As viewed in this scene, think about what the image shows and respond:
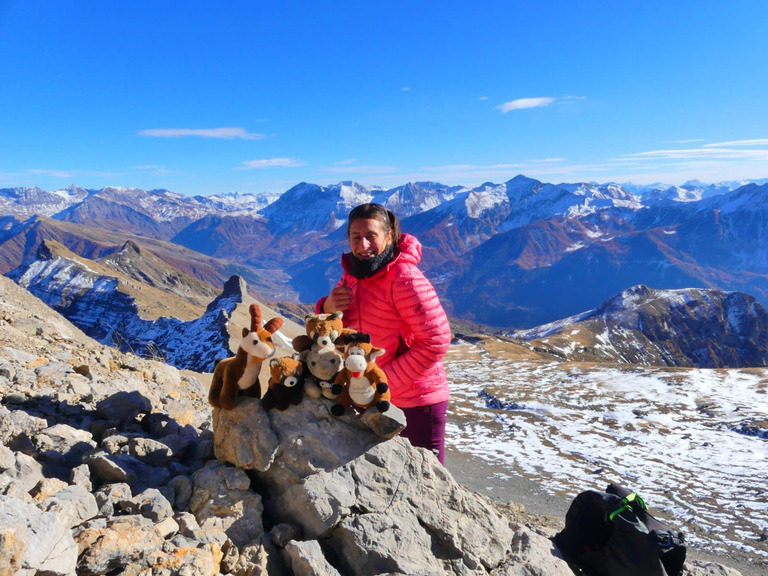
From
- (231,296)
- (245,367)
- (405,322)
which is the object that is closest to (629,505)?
(405,322)

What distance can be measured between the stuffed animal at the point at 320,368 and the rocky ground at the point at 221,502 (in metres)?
0.32

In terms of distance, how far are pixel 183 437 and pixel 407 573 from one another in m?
3.66

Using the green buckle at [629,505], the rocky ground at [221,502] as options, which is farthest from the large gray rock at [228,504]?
the green buckle at [629,505]

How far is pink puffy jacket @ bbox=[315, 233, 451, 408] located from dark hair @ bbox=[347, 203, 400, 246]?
152mm

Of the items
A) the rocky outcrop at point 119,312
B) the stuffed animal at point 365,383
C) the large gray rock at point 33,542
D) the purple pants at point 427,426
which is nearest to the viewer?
the large gray rock at point 33,542

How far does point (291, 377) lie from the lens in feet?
17.3

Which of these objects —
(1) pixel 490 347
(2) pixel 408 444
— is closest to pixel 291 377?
(2) pixel 408 444

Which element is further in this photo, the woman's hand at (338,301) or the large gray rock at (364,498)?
the woman's hand at (338,301)

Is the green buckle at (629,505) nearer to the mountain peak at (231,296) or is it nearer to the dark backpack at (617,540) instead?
the dark backpack at (617,540)

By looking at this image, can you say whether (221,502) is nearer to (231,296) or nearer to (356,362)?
(356,362)

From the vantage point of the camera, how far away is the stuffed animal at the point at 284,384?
5277 millimetres

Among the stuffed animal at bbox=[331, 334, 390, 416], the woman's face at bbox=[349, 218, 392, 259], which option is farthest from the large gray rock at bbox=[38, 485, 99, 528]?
the woman's face at bbox=[349, 218, 392, 259]

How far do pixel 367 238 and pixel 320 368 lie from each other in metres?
1.75

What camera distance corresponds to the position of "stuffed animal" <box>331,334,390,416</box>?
17.0 ft
